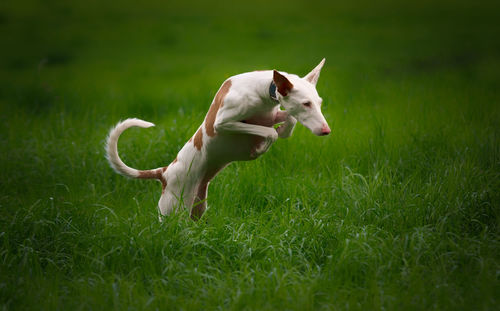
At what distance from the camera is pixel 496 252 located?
12.5 ft

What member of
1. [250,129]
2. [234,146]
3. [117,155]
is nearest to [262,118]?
[250,129]

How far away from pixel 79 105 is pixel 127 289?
206 inches

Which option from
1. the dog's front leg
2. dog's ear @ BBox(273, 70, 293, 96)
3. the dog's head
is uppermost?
dog's ear @ BBox(273, 70, 293, 96)

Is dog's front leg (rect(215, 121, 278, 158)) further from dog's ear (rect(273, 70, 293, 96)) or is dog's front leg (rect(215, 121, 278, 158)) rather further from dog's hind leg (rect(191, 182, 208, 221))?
dog's hind leg (rect(191, 182, 208, 221))

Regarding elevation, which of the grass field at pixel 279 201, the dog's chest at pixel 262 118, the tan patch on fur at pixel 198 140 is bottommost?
the grass field at pixel 279 201

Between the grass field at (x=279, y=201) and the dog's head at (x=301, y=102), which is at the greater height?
the dog's head at (x=301, y=102)

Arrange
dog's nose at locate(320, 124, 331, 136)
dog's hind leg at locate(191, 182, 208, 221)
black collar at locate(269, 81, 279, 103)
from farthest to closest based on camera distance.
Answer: dog's hind leg at locate(191, 182, 208, 221) → black collar at locate(269, 81, 279, 103) → dog's nose at locate(320, 124, 331, 136)

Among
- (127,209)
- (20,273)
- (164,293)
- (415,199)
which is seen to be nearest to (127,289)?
(164,293)

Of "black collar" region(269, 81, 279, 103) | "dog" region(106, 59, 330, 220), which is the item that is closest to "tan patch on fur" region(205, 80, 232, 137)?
"dog" region(106, 59, 330, 220)

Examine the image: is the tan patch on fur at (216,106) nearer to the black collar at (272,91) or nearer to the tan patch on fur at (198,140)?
the tan patch on fur at (198,140)

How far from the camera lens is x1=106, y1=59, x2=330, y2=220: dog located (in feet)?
11.5

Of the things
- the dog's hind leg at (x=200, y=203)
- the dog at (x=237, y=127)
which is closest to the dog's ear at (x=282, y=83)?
the dog at (x=237, y=127)

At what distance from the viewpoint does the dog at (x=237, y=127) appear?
138 inches

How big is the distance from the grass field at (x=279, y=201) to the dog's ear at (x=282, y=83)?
1.18m
